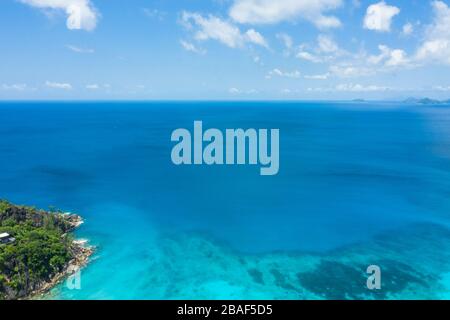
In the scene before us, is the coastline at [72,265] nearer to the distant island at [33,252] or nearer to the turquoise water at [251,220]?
the distant island at [33,252]

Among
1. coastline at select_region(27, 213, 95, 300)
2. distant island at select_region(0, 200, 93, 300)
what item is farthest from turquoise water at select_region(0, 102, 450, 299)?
distant island at select_region(0, 200, 93, 300)

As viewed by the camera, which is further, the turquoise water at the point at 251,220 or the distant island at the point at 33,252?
the turquoise water at the point at 251,220

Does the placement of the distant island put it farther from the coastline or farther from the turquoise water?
the turquoise water

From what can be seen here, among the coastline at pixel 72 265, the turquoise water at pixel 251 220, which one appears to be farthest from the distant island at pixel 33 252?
the turquoise water at pixel 251 220
